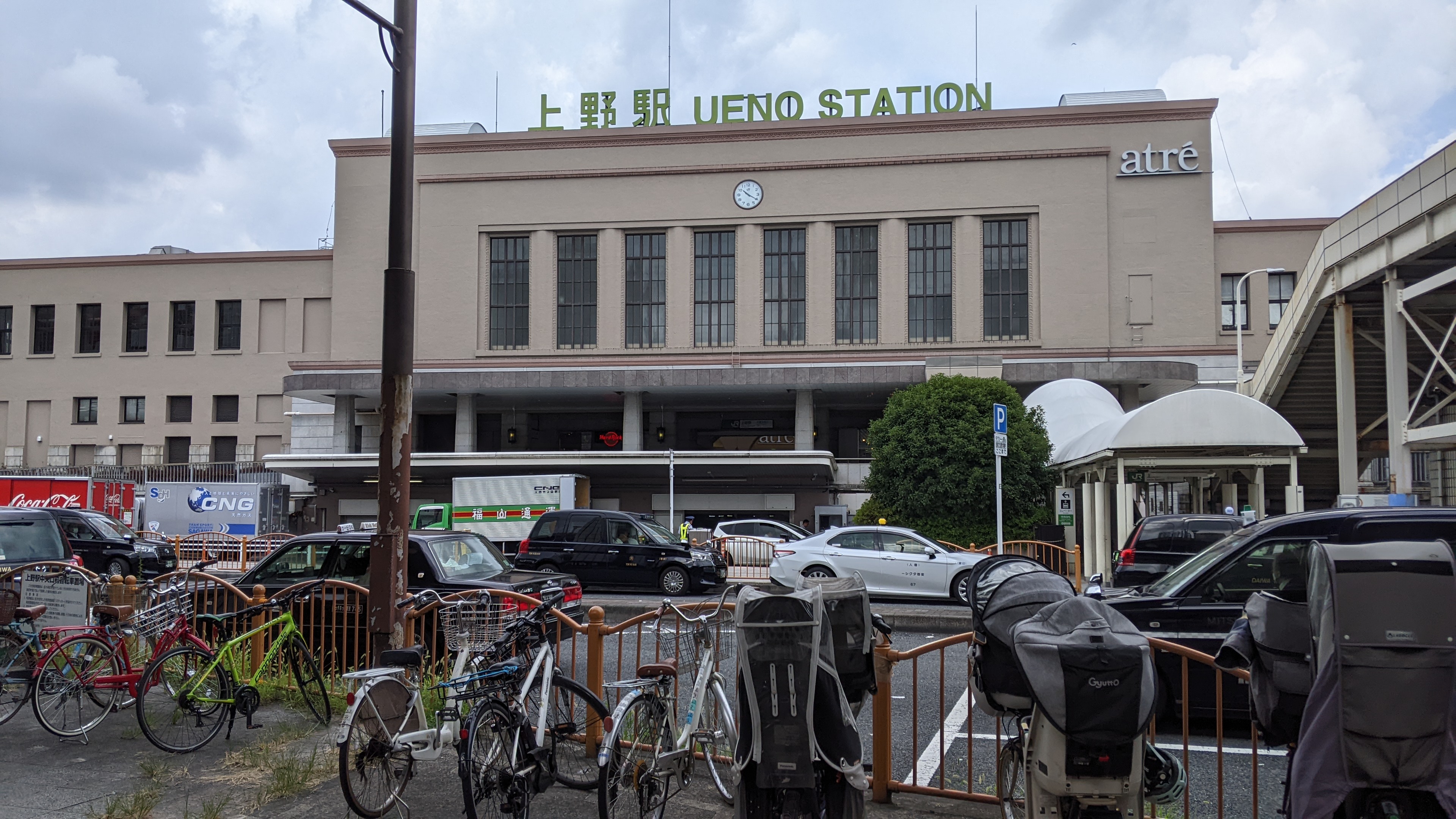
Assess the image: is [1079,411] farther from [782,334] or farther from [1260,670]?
[1260,670]

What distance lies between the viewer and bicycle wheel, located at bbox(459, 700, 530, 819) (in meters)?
5.33

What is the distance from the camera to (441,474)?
131ft

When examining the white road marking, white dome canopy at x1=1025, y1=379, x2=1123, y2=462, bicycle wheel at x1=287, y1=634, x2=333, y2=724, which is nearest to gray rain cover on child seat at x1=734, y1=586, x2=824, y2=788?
the white road marking

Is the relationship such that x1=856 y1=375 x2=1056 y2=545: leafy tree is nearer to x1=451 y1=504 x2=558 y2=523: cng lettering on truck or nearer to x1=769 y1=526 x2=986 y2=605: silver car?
x1=769 y1=526 x2=986 y2=605: silver car

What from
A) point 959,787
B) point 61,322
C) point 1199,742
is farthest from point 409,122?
point 61,322

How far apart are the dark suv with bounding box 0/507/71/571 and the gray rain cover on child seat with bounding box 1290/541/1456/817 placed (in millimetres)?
14512

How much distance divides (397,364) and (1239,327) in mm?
33563

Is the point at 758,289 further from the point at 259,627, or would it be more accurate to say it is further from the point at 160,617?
the point at 160,617

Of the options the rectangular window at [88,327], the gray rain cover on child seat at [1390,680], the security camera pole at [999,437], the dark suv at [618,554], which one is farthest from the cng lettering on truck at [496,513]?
the rectangular window at [88,327]

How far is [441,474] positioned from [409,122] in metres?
33.5

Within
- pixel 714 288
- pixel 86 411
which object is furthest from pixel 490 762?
pixel 86 411

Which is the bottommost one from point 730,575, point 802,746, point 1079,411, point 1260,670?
point 730,575

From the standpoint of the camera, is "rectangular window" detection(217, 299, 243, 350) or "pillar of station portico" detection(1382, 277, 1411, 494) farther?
"rectangular window" detection(217, 299, 243, 350)

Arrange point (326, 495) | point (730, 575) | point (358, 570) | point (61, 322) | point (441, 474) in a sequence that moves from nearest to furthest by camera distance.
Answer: point (358, 570) < point (730, 575) < point (441, 474) < point (326, 495) < point (61, 322)
